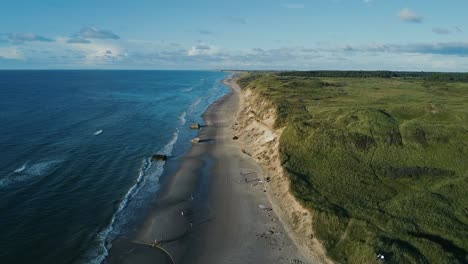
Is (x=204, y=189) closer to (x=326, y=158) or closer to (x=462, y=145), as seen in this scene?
(x=326, y=158)

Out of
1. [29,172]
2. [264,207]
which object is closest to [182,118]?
[29,172]

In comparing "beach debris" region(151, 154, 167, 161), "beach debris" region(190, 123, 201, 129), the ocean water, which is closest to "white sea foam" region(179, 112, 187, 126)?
the ocean water

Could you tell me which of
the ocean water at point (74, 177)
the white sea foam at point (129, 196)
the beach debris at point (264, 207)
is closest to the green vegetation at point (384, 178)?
the beach debris at point (264, 207)

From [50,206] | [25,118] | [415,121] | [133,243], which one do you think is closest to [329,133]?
[415,121]

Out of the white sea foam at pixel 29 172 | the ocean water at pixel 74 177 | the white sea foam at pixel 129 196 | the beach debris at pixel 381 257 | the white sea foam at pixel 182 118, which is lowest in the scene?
the white sea foam at pixel 182 118

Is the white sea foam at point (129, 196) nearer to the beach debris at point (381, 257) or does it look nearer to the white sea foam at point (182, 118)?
the white sea foam at point (182, 118)

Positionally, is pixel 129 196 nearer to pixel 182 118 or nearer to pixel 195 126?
pixel 195 126

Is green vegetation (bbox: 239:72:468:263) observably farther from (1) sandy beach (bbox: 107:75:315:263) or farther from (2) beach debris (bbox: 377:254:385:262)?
(1) sandy beach (bbox: 107:75:315:263)
